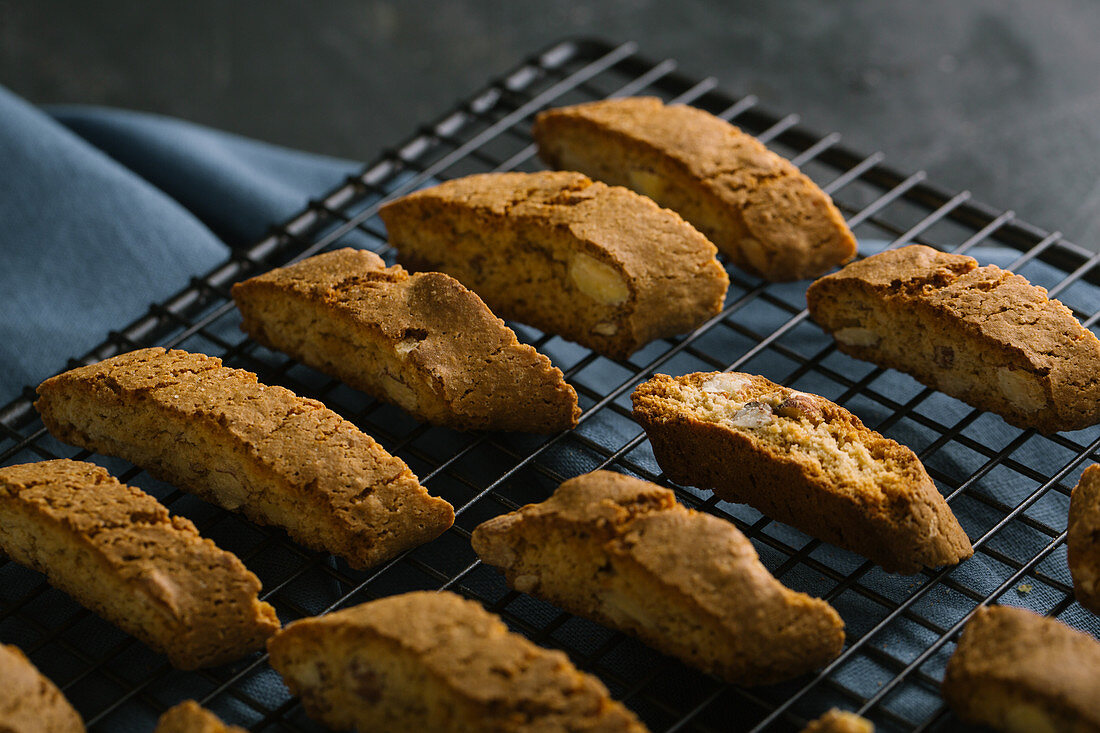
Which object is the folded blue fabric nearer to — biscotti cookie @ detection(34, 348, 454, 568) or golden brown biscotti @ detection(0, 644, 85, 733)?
biscotti cookie @ detection(34, 348, 454, 568)

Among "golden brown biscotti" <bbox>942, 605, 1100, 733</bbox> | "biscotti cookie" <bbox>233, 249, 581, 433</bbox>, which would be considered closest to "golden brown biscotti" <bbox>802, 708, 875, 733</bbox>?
"golden brown biscotti" <bbox>942, 605, 1100, 733</bbox>

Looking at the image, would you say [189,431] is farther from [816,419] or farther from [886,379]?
[886,379]

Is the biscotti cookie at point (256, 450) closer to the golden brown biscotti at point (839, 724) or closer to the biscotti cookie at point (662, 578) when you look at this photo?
the biscotti cookie at point (662, 578)

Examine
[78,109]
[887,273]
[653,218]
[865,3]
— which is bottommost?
[865,3]

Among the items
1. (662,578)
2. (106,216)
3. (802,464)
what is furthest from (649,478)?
(106,216)

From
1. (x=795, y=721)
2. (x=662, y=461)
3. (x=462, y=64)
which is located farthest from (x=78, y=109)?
(x=795, y=721)

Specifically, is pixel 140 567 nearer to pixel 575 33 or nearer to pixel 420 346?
pixel 420 346
